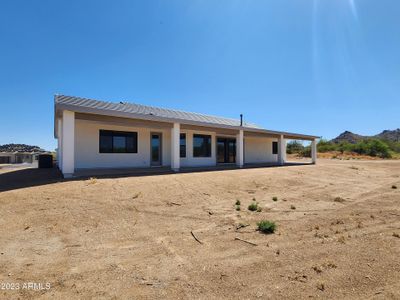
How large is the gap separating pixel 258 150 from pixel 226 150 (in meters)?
4.46

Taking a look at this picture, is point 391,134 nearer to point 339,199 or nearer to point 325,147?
point 325,147

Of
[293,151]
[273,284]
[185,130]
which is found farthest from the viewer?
[293,151]

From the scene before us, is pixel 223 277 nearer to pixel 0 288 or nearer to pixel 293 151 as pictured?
pixel 0 288

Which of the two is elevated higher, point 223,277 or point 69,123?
point 69,123

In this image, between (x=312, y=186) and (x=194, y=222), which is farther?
(x=312, y=186)

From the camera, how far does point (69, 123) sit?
34.9ft

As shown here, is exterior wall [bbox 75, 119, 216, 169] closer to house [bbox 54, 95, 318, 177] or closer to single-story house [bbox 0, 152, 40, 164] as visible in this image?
house [bbox 54, 95, 318, 177]

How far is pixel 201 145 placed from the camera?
18.5 metres

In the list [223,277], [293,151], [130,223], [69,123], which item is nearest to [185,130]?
[69,123]

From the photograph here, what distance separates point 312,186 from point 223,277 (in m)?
9.34

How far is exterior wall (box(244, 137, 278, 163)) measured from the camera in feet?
74.4

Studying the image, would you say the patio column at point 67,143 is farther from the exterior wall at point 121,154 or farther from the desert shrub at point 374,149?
the desert shrub at point 374,149

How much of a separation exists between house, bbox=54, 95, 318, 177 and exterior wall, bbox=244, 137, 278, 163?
2.08 m

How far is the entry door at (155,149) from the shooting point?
1625cm
